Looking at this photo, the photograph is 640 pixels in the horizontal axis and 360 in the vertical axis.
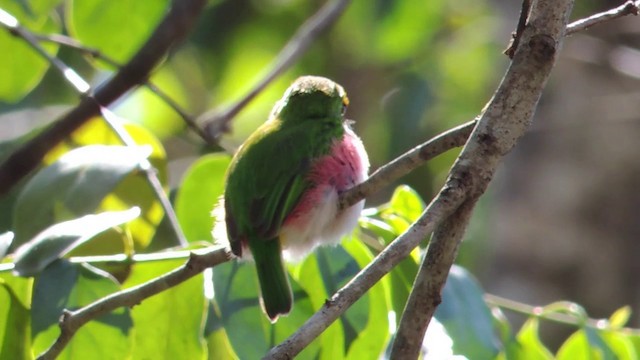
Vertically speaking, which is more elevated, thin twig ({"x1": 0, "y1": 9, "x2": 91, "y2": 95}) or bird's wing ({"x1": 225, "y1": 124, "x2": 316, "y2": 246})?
thin twig ({"x1": 0, "y1": 9, "x2": 91, "y2": 95})

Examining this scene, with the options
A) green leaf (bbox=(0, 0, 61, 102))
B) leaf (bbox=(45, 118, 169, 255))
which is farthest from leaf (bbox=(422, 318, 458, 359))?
green leaf (bbox=(0, 0, 61, 102))

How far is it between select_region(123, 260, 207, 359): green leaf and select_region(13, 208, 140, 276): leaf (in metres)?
0.20

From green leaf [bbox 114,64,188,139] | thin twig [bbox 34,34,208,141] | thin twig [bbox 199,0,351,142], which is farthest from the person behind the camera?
green leaf [bbox 114,64,188,139]

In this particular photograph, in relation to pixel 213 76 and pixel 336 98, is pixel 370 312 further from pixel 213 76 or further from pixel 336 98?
pixel 213 76

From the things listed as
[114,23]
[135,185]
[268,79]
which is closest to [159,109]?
[268,79]

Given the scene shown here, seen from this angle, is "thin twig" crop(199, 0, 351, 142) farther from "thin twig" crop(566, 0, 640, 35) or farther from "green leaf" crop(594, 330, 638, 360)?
"thin twig" crop(566, 0, 640, 35)

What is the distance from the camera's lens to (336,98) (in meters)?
3.27

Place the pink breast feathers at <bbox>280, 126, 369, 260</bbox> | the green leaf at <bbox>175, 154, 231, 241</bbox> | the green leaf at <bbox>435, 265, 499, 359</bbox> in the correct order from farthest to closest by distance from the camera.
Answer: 1. the green leaf at <bbox>175, 154, 231, 241</bbox>
2. the pink breast feathers at <bbox>280, 126, 369, 260</bbox>
3. the green leaf at <bbox>435, 265, 499, 359</bbox>

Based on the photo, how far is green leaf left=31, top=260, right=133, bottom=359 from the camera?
233cm

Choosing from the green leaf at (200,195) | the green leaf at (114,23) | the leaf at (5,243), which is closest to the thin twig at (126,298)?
the leaf at (5,243)

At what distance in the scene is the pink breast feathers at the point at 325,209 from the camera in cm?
260

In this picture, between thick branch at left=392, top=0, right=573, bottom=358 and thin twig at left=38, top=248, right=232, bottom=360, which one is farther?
thin twig at left=38, top=248, right=232, bottom=360

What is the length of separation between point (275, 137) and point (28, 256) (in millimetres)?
887

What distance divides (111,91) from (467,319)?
1.67 meters
